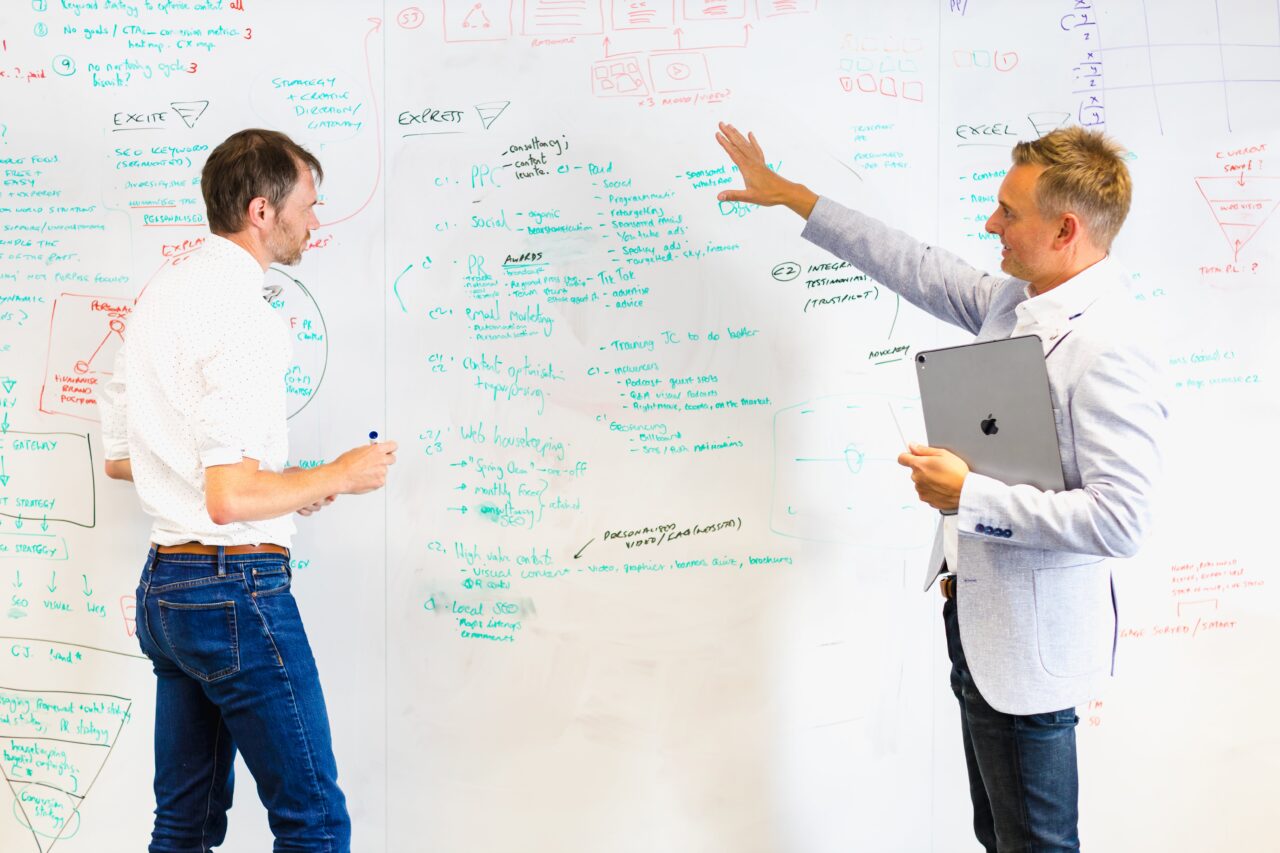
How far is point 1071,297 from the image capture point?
156 cm

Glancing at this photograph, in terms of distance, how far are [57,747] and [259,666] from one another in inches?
42.2

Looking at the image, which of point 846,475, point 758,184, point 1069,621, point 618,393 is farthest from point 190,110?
point 1069,621

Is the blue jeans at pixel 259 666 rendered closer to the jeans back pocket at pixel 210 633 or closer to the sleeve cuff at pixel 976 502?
the jeans back pocket at pixel 210 633

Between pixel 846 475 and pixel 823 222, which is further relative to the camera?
pixel 846 475

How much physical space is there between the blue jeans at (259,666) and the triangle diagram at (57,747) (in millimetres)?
750

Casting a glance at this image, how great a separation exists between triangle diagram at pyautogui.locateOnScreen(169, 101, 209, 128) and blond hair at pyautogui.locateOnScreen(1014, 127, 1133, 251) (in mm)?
1813

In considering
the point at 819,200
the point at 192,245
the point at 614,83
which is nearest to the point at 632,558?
the point at 819,200

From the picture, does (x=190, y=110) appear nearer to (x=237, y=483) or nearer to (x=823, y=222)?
(x=237, y=483)

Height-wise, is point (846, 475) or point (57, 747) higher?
point (846, 475)

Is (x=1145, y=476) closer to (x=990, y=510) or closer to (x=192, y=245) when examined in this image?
(x=990, y=510)

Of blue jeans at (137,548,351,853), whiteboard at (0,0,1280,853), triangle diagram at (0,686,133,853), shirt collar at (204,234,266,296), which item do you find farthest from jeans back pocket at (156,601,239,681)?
triangle diagram at (0,686,133,853)

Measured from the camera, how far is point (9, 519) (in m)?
2.26

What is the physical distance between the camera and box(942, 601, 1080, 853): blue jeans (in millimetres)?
1590

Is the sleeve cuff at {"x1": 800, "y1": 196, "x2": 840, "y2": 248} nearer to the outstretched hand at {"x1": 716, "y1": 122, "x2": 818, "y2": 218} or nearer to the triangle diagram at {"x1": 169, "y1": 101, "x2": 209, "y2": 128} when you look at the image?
the outstretched hand at {"x1": 716, "y1": 122, "x2": 818, "y2": 218}
